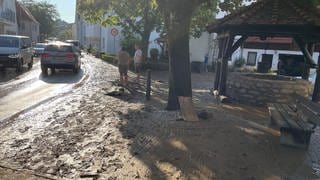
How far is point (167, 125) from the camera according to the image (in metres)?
8.33

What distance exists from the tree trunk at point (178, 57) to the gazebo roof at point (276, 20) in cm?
308

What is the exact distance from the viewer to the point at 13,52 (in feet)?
63.5

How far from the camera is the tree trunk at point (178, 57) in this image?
9.38m

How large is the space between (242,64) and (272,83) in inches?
861

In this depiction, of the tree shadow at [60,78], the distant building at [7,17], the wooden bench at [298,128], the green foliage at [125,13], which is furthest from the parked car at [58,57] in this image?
the distant building at [7,17]

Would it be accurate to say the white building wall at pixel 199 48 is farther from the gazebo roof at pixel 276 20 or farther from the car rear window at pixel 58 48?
the gazebo roof at pixel 276 20

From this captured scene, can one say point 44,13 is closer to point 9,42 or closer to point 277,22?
point 9,42

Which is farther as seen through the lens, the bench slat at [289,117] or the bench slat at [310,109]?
the bench slat at [289,117]

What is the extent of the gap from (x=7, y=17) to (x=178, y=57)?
39977 millimetres

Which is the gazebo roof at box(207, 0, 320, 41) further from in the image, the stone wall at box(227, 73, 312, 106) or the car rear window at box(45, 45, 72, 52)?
the car rear window at box(45, 45, 72, 52)

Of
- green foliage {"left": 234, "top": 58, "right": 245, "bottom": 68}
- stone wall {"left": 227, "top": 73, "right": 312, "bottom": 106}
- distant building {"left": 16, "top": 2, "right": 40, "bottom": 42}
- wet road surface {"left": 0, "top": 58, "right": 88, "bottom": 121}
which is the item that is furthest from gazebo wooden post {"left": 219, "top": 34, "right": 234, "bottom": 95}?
distant building {"left": 16, "top": 2, "right": 40, "bottom": 42}

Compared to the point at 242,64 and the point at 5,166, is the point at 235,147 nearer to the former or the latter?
the point at 5,166

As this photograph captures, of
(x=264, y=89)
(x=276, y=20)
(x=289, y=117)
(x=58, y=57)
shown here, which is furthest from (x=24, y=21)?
(x=289, y=117)

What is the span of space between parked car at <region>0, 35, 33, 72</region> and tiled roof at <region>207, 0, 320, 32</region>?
12.7 m
